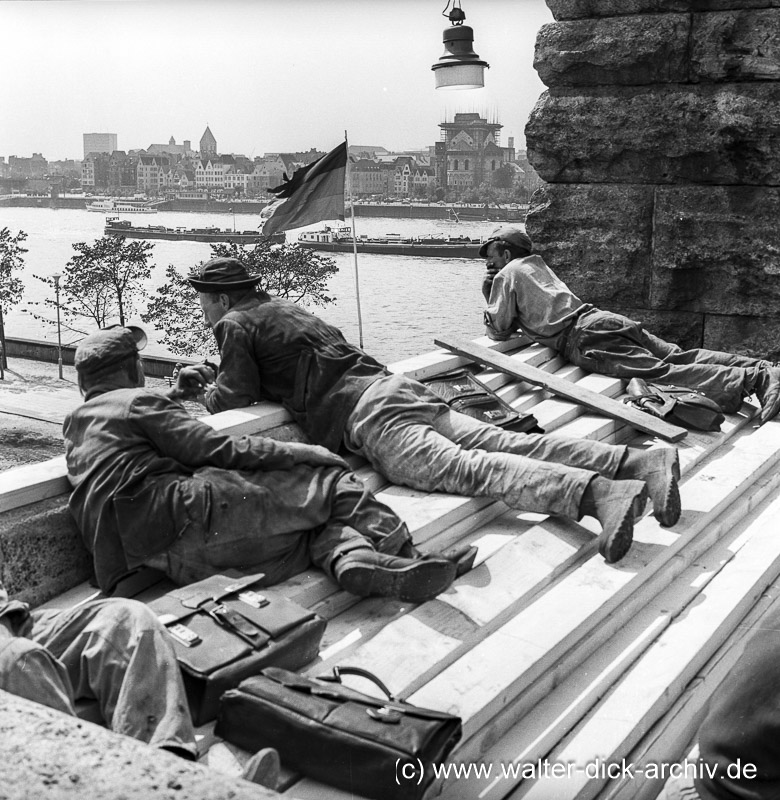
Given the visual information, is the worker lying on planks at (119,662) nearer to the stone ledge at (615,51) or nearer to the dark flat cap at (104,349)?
the dark flat cap at (104,349)

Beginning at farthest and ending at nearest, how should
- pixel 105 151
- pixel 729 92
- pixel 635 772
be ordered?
pixel 105 151 → pixel 729 92 → pixel 635 772

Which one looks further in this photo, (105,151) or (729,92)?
(105,151)

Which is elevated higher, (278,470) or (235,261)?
(235,261)

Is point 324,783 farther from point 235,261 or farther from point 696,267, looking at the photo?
point 696,267

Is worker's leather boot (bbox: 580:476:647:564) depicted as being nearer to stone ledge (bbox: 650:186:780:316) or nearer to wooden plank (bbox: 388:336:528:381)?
wooden plank (bbox: 388:336:528:381)

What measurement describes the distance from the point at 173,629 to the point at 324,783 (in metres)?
0.61

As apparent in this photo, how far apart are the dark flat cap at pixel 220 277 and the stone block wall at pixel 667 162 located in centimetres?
344

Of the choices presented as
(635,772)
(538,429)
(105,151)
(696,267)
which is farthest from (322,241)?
(635,772)

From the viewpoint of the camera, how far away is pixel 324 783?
2.31m

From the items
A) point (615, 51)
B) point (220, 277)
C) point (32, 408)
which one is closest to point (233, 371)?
point (220, 277)

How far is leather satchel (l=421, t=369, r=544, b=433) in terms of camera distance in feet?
14.7

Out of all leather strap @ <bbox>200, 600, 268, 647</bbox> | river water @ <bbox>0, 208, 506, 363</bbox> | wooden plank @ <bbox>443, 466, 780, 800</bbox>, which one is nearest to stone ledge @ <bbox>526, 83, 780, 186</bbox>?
wooden plank @ <bbox>443, 466, 780, 800</bbox>

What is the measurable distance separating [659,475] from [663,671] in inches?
40.8

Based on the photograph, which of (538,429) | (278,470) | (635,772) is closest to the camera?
(635,772)
